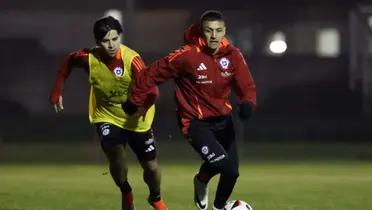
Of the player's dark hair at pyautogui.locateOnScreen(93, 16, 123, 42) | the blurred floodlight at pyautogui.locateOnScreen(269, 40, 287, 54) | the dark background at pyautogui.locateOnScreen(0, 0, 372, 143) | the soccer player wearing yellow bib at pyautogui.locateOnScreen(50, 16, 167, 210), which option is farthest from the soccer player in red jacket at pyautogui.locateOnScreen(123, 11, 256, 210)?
the blurred floodlight at pyautogui.locateOnScreen(269, 40, 287, 54)

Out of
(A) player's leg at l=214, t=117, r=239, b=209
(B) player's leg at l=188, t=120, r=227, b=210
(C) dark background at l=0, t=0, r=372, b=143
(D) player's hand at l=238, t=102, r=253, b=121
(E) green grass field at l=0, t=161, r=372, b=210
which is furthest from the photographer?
(C) dark background at l=0, t=0, r=372, b=143

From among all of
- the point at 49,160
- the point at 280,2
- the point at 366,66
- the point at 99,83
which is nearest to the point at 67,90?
the point at 49,160

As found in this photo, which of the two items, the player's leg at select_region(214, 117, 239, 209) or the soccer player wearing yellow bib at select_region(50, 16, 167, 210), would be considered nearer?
the player's leg at select_region(214, 117, 239, 209)

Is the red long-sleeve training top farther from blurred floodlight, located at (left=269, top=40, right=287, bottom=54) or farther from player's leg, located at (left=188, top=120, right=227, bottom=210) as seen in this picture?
blurred floodlight, located at (left=269, top=40, right=287, bottom=54)

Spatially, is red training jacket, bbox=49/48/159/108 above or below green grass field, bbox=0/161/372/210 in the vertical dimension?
above

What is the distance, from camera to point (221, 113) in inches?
253

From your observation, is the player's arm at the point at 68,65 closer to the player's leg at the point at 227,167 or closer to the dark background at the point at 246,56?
the player's leg at the point at 227,167

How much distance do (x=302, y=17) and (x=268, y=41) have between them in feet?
2.64

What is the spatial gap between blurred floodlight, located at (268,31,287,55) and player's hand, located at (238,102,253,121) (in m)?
10.4

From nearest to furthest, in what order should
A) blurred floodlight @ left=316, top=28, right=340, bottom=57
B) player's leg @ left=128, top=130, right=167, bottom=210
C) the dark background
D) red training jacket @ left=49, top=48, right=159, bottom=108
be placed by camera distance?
1. red training jacket @ left=49, top=48, right=159, bottom=108
2. player's leg @ left=128, top=130, right=167, bottom=210
3. the dark background
4. blurred floodlight @ left=316, top=28, right=340, bottom=57

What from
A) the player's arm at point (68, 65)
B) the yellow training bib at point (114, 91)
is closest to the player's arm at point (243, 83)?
the yellow training bib at point (114, 91)

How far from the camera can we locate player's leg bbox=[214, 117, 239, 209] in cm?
636

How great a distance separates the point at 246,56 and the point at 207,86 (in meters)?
9.97

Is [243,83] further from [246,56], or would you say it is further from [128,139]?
[246,56]
